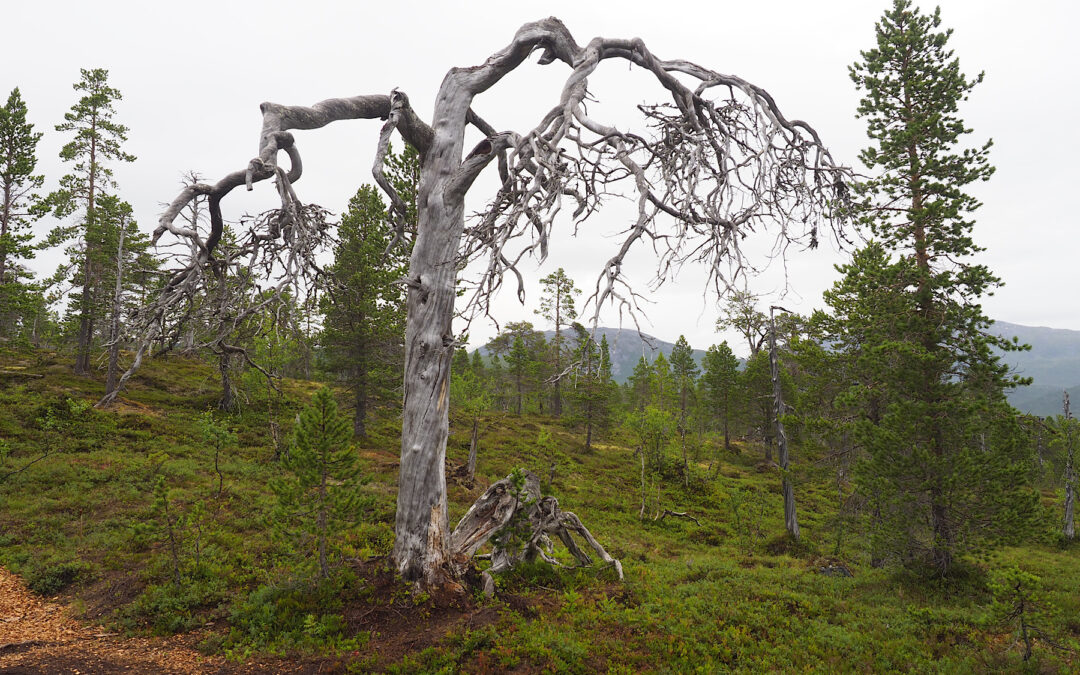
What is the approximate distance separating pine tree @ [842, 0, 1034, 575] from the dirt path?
46.1 feet

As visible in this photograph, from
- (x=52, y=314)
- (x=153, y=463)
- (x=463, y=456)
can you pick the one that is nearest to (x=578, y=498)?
(x=463, y=456)

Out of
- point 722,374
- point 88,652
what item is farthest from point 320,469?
point 722,374

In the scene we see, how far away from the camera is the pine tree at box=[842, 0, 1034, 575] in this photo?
11.4m

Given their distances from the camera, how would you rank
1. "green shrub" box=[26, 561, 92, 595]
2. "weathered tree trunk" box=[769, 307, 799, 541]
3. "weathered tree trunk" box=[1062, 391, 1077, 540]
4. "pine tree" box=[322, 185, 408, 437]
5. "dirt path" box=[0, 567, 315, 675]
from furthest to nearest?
"weathered tree trunk" box=[1062, 391, 1077, 540] < "pine tree" box=[322, 185, 408, 437] < "weathered tree trunk" box=[769, 307, 799, 541] < "green shrub" box=[26, 561, 92, 595] < "dirt path" box=[0, 567, 315, 675]

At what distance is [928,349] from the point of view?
12.7 m

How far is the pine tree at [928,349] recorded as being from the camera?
11391 millimetres

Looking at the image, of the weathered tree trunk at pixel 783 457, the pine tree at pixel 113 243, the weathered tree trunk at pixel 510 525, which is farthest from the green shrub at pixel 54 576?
the weathered tree trunk at pixel 783 457

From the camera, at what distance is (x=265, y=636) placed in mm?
6527

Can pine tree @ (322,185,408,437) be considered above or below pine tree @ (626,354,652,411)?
above

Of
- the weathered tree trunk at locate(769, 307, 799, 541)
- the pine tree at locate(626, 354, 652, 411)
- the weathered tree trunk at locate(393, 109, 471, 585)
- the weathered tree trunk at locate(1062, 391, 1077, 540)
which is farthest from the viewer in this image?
the pine tree at locate(626, 354, 652, 411)

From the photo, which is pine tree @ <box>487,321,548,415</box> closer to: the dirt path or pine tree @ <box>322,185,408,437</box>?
pine tree @ <box>322,185,408,437</box>

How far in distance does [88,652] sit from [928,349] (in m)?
18.4

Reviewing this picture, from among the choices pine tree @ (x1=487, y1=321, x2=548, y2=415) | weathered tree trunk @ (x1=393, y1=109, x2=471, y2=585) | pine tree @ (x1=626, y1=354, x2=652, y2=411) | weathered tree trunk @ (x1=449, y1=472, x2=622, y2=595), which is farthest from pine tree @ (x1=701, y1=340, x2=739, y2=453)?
weathered tree trunk @ (x1=393, y1=109, x2=471, y2=585)

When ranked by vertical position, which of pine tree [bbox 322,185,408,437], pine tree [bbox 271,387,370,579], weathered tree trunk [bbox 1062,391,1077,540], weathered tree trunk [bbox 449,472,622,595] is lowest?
weathered tree trunk [bbox 1062,391,1077,540]
